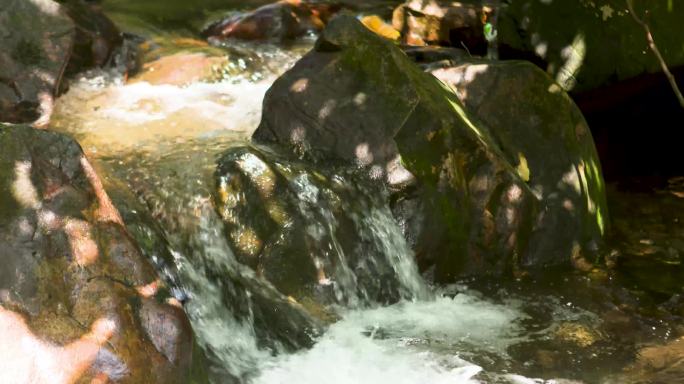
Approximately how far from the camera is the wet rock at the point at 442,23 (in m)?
9.76

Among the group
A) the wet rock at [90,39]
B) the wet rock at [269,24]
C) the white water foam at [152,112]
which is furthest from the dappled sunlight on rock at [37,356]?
the wet rock at [269,24]

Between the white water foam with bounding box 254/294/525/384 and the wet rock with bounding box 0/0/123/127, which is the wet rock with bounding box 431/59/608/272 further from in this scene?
the wet rock with bounding box 0/0/123/127

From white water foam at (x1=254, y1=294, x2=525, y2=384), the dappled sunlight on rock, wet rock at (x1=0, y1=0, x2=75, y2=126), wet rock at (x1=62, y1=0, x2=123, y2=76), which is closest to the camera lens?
the dappled sunlight on rock

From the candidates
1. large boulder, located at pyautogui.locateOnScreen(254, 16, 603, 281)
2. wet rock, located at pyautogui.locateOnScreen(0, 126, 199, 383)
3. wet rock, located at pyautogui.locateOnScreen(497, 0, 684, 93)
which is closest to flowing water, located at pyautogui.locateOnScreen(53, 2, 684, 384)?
large boulder, located at pyautogui.locateOnScreen(254, 16, 603, 281)

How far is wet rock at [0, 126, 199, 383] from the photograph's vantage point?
355 centimetres

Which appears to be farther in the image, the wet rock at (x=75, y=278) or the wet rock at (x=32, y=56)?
the wet rock at (x=32, y=56)

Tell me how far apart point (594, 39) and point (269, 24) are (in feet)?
12.9

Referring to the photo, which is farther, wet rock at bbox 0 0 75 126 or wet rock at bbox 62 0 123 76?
wet rock at bbox 62 0 123 76

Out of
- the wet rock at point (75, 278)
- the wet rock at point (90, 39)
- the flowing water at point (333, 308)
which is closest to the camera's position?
the wet rock at point (75, 278)

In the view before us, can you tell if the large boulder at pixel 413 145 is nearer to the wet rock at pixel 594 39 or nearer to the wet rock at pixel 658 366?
the wet rock at pixel 658 366

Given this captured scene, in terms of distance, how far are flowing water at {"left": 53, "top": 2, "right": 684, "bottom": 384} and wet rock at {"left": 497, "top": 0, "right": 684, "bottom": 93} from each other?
282 cm

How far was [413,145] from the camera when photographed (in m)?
5.94

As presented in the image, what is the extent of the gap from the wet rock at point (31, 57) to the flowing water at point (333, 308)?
2.70 feet

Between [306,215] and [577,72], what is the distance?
397 centimetres
